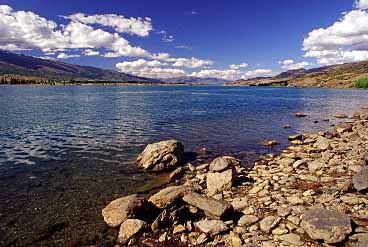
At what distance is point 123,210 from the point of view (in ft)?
50.4

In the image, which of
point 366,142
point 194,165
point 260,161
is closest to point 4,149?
point 194,165

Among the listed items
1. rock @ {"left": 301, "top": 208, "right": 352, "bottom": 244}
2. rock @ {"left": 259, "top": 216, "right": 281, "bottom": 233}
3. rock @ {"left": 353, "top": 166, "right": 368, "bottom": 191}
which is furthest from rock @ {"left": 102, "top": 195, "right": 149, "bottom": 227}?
rock @ {"left": 353, "top": 166, "right": 368, "bottom": 191}

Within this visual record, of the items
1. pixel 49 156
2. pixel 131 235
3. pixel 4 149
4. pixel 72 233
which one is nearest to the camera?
pixel 131 235

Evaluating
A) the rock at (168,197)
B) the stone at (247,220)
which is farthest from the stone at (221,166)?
the stone at (247,220)

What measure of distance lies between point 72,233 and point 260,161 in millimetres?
18201

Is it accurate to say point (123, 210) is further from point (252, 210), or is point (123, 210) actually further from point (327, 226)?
point (327, 226)

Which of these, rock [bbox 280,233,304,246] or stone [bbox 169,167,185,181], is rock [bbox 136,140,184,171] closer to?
stone [bbox 169,167,185,181]

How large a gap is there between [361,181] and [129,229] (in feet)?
42.9

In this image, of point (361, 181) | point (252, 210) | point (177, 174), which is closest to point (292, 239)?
point (252, 210)

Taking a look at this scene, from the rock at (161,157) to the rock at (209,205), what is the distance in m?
9.45

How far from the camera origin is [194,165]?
26.7 meters

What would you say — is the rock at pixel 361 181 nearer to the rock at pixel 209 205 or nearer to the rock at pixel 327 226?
the rock at pixel 327 226

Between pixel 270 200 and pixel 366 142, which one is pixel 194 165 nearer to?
pixel 270 200

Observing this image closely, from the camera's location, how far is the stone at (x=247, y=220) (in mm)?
14500
